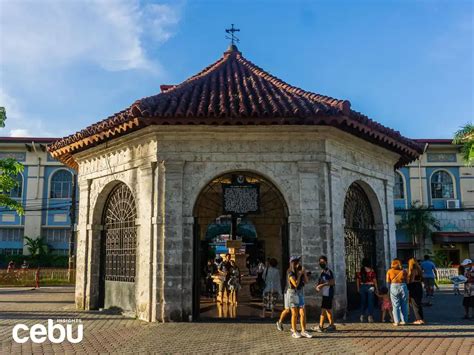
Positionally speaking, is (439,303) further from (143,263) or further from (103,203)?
(103,203)

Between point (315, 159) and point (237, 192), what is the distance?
2016 millimetres

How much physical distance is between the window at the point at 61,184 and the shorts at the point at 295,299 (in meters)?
30.6

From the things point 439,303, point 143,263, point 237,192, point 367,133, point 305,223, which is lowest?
point 439,303

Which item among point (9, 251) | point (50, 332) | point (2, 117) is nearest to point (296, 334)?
point (50, 332)

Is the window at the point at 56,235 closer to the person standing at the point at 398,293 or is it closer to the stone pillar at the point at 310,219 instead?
the stone pillar at the point at 310,219

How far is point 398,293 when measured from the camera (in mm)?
9289

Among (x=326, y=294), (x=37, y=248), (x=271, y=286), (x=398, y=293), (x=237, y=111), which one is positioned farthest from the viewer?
(x=37, y=248)

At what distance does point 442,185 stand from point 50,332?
32.0m

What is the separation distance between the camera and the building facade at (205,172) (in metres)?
9.46

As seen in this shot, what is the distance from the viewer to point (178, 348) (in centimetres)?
716

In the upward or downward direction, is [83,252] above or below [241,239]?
below

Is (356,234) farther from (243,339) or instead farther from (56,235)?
(56,235)

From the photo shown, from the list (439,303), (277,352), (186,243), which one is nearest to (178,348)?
(277,352)

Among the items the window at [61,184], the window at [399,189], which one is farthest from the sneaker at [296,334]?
the window at [61,184]
